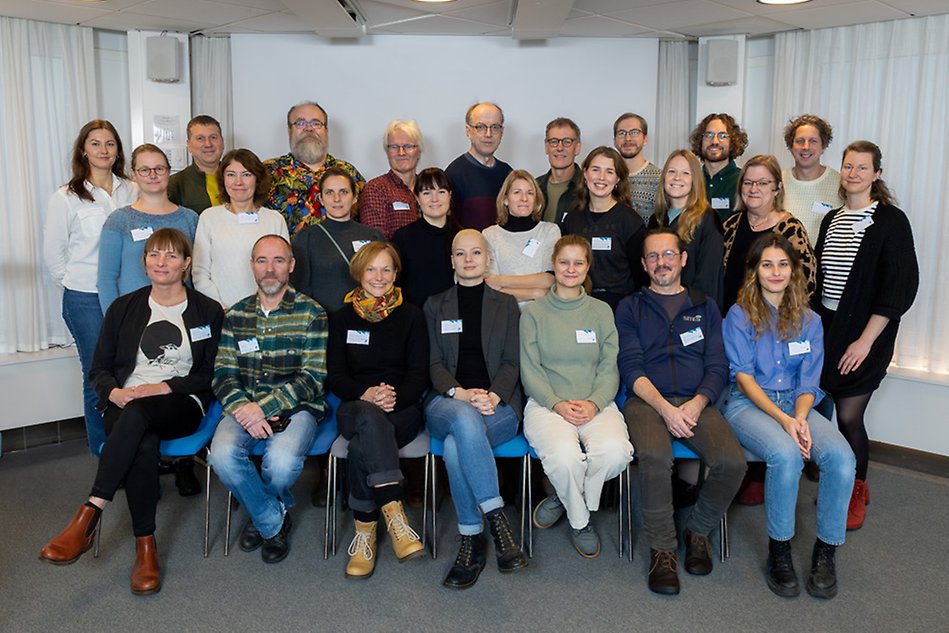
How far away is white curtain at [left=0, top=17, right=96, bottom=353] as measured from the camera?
4652 millimetres

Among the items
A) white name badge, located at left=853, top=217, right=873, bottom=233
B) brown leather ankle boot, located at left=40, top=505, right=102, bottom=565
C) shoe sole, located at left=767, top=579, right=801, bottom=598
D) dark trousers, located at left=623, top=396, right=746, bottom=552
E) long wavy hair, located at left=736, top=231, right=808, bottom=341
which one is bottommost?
shoe sole, located at left=767, top=579, right=801, bottom=598

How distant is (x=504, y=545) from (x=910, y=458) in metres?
2.77

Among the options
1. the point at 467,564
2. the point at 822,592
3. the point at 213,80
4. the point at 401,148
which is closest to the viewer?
the point at 822,592

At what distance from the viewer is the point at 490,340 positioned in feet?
11.0

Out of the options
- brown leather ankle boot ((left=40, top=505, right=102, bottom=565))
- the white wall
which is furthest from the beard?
brown leather ankle boot ((left=40, top=505, right=102, bottom=565))

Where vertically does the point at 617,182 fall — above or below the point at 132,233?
above

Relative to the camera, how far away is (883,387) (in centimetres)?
446

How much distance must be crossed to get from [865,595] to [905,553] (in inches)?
20.1

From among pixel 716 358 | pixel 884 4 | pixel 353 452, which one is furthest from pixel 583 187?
pixel 884 4

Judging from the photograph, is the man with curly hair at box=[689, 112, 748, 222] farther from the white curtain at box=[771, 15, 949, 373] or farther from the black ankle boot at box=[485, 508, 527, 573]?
the black ankle boot at box=[485, 508, 527, 573]

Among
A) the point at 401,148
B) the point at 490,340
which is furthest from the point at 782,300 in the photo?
the point at 401,148

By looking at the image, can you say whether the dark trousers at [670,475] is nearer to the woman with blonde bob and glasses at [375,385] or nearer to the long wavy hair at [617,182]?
the woman with blonde bob and glasses at [375,385]

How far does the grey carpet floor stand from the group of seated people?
0.10m

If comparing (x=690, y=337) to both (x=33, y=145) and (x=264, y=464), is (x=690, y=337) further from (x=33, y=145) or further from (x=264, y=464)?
(x=33, y=145)
